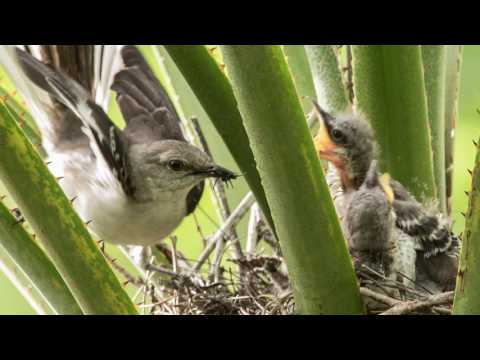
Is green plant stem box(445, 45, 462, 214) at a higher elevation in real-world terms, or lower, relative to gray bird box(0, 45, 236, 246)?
lower

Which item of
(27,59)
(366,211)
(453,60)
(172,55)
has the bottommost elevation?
(366,211)

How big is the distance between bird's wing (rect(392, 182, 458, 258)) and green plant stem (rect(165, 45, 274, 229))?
0.75m

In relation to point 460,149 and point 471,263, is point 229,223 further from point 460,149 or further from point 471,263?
point 471,263

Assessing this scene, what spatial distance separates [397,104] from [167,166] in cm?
90

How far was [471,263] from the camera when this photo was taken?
1201mm

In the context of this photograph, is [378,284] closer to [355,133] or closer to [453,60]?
[355,133]

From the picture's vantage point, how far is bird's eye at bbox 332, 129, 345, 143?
253 centimetres

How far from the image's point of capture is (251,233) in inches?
105

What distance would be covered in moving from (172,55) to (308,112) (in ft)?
3.98

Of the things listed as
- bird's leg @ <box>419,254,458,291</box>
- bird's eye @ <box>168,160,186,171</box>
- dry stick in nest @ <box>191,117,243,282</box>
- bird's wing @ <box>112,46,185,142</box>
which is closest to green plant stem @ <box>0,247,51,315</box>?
dry stick in nest @ <box>191,117,243,282</box>

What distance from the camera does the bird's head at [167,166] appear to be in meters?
2.62

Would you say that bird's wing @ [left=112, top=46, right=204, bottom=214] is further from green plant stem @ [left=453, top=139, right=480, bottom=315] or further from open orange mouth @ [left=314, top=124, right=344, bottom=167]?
green plant stem @ [left=453, top=139, right=480, bottom=315]
